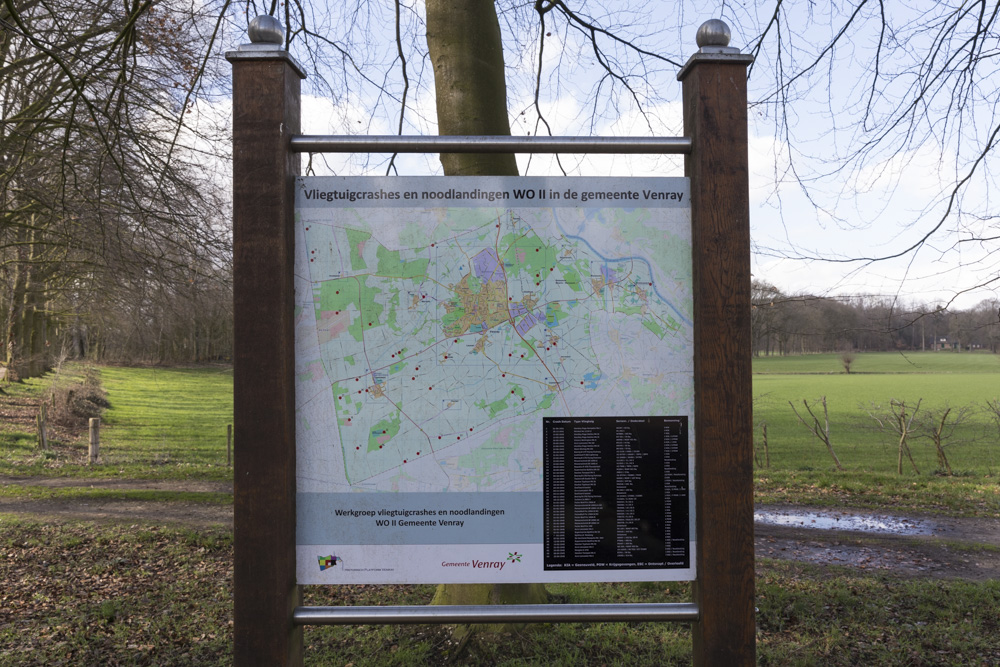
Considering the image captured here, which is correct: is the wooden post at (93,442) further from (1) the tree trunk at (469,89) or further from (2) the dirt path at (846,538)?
(1) the tree trunk at (469,89)

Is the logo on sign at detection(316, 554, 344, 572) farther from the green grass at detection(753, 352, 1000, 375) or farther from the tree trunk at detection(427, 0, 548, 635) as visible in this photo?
the green grass at detection(753, 352, 1000, 375)

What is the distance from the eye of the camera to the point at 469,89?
436cm

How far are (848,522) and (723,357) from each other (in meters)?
9.08

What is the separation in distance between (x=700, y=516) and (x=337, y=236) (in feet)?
5.27

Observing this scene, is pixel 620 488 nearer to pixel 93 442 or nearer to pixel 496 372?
pixel 496 372

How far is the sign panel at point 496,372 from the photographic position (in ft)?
7.27

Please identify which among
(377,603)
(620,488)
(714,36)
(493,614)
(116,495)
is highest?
(714,36)

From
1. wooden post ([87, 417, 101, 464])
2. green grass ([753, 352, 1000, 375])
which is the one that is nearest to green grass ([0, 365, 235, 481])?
wooden post ([87, 417, 101, 464])

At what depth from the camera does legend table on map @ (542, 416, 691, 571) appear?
2221 mm

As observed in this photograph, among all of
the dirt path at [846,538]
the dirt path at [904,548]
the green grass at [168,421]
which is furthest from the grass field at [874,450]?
the green grass at [168,421]

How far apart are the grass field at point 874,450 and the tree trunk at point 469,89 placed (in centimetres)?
436

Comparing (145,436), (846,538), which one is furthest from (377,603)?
(145,436)

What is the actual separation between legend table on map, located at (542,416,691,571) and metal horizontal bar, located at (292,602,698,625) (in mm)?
145

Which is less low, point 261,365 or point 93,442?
point 261,365
